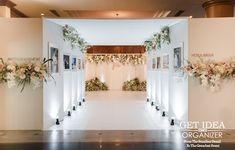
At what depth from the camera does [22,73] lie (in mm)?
5379

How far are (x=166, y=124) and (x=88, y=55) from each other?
1049cm

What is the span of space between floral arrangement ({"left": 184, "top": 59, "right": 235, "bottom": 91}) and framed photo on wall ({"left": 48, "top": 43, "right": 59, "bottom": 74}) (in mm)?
3155

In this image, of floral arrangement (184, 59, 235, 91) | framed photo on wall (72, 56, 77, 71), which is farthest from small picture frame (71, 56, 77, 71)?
floral arrangement (184, 59, 235, 91)

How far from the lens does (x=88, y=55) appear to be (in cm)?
1631

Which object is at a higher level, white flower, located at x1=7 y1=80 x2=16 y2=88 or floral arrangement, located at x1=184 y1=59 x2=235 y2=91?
floral arrangement, located at x1=184 y1=59 x2=235 y2=91

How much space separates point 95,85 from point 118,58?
2.29m

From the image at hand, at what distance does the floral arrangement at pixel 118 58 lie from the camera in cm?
1630

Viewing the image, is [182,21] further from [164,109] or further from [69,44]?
[69,44]

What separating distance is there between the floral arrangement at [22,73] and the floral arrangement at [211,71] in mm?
3162

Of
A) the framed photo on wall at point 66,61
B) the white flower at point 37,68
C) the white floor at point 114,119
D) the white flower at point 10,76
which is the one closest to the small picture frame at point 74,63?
the framed photo on wall at point 66,61

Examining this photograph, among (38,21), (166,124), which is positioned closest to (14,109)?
(38,21)

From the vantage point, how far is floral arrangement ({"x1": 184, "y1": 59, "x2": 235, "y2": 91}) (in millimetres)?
5359

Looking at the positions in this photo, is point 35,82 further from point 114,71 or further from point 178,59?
point 114,71

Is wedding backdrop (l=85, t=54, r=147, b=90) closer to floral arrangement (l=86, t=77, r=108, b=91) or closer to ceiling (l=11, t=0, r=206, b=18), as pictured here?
floral arrangement (l=86, t=77, r=108, b=91)
